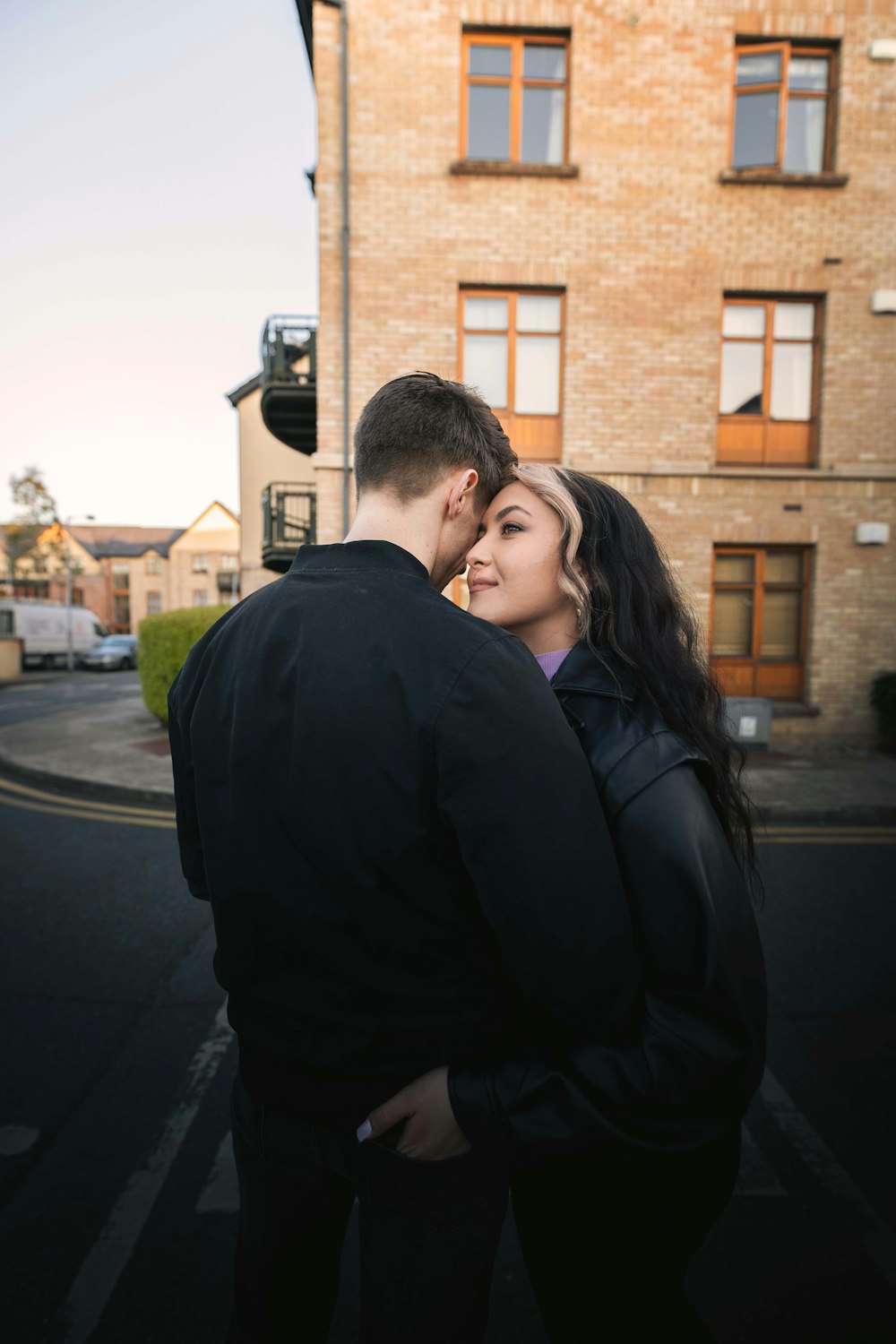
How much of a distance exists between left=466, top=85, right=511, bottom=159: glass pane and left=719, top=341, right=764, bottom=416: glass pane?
14.3ft

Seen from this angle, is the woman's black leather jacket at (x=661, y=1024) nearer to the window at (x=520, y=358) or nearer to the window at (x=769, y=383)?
the window at (x=520, y=358)

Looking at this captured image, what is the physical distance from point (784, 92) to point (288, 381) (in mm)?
Answer: 8779

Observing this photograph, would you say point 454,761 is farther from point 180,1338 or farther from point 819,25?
point 819,25

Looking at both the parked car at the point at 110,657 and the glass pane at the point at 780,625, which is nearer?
the glass pane at the point at 780,625

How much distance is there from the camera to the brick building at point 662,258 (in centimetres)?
988

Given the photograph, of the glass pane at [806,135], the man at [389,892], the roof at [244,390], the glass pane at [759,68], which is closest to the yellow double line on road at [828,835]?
the man at [389,892]

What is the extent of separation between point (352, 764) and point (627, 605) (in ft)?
2.31

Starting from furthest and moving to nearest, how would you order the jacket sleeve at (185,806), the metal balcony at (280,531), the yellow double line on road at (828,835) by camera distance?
the metal balcony at (280,531) < the yellow double line on road at (828,835) < the jacket sleeve at (185,806)

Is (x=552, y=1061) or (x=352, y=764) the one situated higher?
(x=352, y=764)

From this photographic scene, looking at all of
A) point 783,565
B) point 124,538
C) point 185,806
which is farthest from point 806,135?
point 124,538

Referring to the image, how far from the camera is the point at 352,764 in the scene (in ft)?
3.58

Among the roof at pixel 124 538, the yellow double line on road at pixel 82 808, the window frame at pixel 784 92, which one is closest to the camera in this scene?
the yellow double line on road at pixel 82 808

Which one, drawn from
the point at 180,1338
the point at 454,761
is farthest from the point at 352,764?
the point at 180,1338

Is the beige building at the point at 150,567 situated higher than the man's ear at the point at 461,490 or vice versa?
the beige building at the point at 150,567
